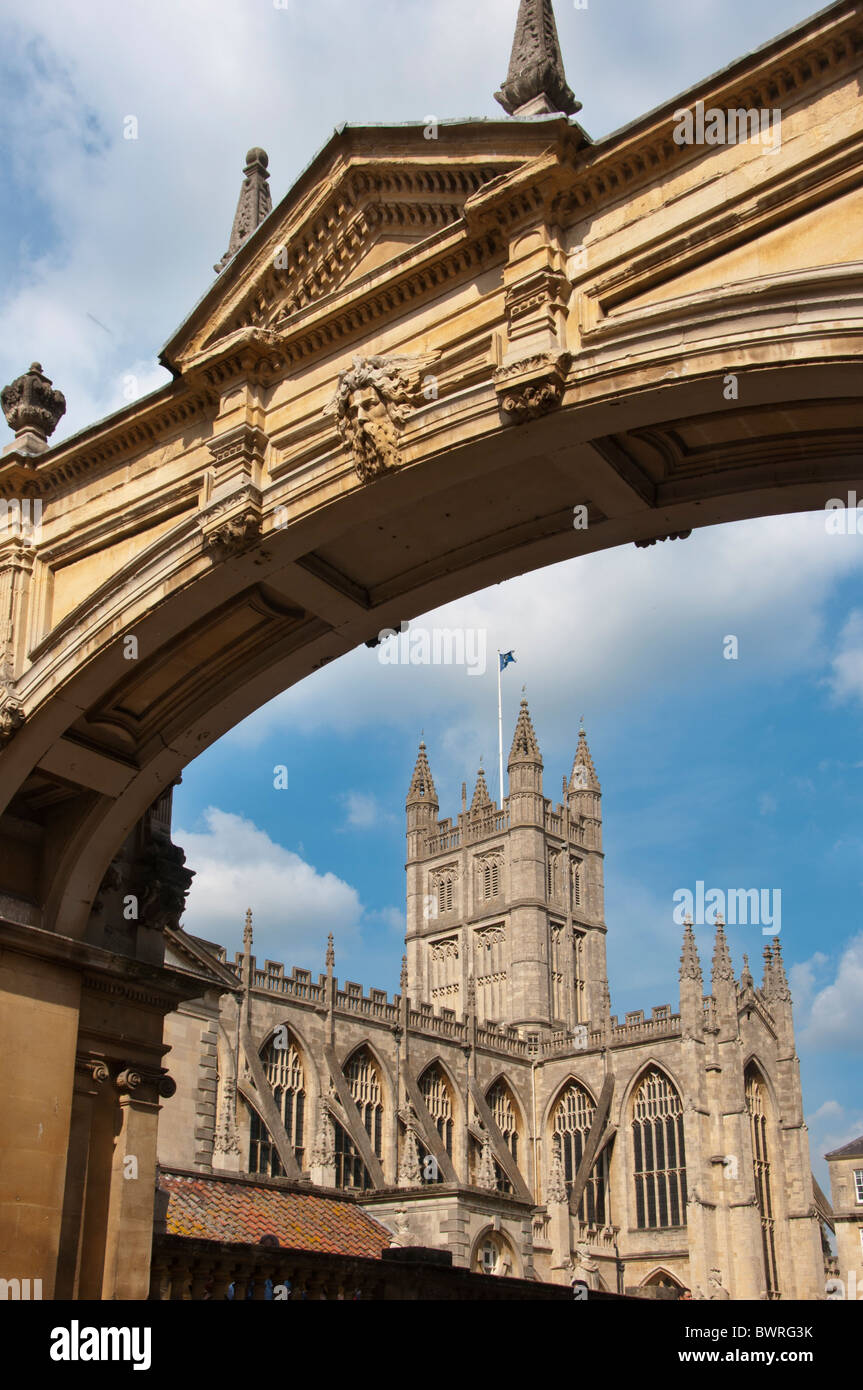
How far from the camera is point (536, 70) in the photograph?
29.9ft

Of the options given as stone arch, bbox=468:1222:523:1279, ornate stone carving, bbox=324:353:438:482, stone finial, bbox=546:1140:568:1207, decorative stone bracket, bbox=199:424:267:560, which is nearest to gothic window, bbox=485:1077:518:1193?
stone finial, bbox=546:1140:568:1207

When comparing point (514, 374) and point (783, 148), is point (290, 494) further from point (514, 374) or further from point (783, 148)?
point (783, 148)

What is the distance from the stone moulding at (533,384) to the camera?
816cm

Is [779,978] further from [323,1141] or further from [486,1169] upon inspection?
[323,1141]

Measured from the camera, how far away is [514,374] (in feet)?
27.3

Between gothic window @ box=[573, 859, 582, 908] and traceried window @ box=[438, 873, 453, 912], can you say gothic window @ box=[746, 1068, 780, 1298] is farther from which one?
traceried window @ box=[438, 873, 453, 912]

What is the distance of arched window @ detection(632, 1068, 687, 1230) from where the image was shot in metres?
64.1

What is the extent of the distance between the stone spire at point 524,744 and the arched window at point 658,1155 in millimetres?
23763

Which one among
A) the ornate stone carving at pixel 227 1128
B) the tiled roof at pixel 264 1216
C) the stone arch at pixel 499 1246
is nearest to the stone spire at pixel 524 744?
the ornate stone carving at pixel 227 1128

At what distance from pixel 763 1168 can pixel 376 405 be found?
63.5 m

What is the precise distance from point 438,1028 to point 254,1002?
14.0 m

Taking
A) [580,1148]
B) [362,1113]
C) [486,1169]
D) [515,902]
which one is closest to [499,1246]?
[486,1169]

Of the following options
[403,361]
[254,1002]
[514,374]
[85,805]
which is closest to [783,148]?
[514,374]

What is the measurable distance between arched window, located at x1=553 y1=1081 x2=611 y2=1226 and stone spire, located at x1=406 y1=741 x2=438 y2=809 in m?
25.4
